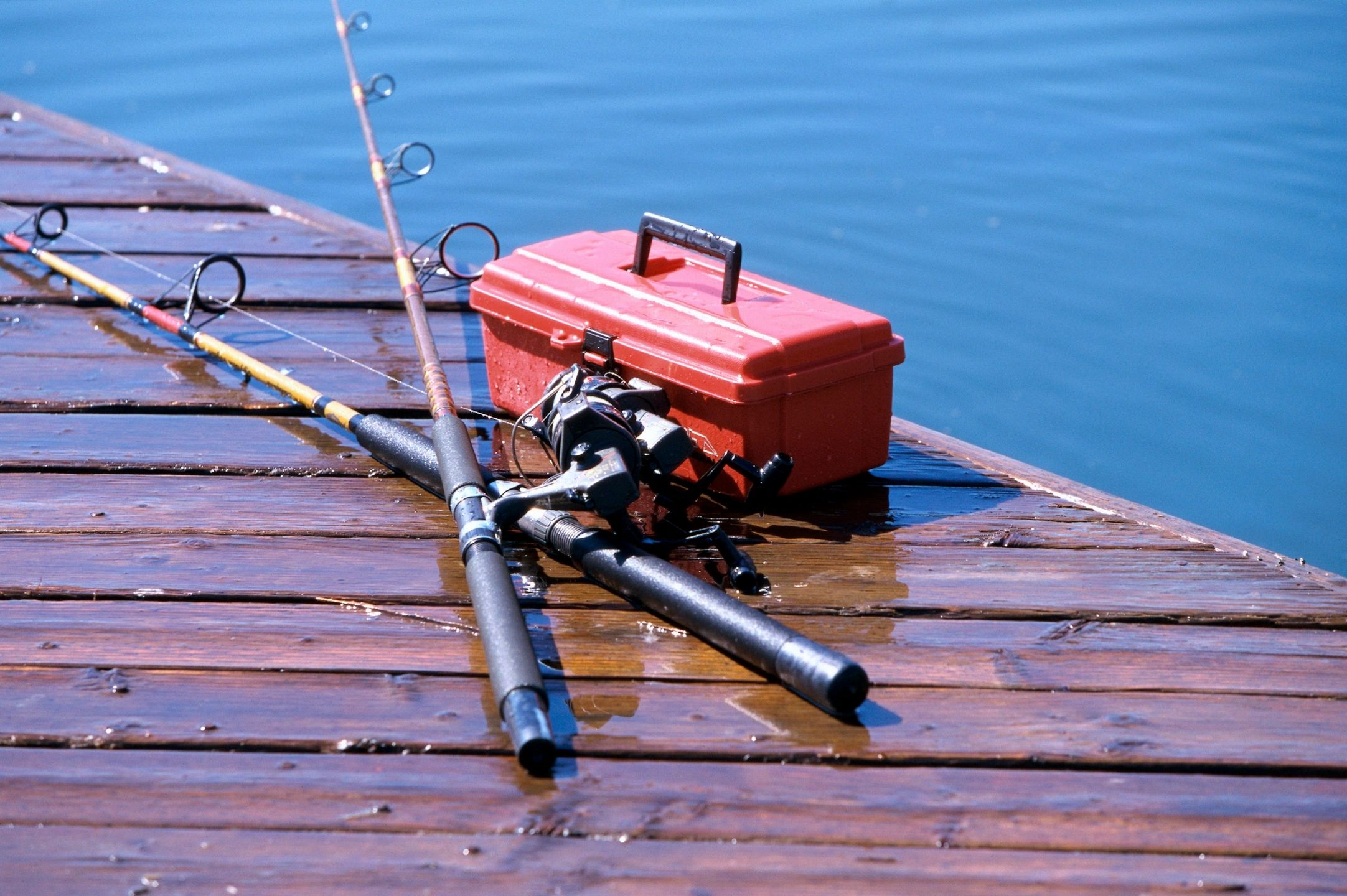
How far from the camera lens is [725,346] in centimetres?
259

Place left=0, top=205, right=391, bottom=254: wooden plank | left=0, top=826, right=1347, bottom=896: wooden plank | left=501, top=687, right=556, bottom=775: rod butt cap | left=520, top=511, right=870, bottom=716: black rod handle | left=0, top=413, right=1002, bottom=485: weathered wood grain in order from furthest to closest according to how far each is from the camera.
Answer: left=0, top=205, right=391, bottom=254: wooden plank, left=0, top=413, right=1002, bottom=485: weathered wood grain, left=520, top=511, right=870, bottom=716: black rod handle, left=501, top=687, right=556, bottom=775: rod butt cap, left=0, top=826, right=1347, bottom=896: wooden plank

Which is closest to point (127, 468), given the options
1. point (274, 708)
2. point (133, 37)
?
point (274, 708)

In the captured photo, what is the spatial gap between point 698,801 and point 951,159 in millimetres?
7179

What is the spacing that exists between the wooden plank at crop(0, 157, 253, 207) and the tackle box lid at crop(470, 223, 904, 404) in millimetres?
2037

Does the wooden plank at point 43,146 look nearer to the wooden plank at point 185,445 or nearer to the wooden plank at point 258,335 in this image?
the wooden plank at point 258,335

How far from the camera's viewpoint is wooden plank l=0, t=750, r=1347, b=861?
1845 millimetres

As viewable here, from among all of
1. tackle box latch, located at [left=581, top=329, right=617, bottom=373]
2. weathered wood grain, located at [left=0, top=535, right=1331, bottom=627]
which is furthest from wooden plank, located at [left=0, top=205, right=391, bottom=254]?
weathered wood grain, located at [left=0, top=535, right=1331, bottom=627]

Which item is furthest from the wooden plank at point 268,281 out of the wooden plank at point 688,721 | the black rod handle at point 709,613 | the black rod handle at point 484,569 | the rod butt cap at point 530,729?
the rod butt cap at point 530,729

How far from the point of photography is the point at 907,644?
2.28 metres

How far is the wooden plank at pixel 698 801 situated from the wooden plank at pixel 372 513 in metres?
0.72

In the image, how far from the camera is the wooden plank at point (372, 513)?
2.65 m

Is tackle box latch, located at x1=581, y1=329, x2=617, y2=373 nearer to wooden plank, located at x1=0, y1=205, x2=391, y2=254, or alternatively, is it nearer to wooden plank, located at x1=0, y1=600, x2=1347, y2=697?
wooden plank, located at x1=0, y1=600, x2=1347, y2=697

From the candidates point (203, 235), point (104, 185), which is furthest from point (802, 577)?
point (104, 185)

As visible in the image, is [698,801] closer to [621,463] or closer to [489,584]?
[489,584]
